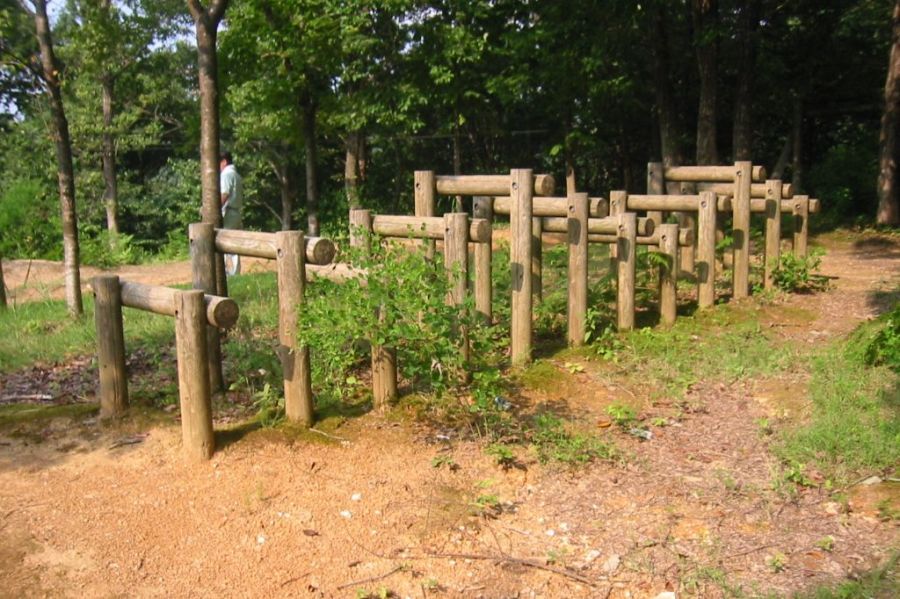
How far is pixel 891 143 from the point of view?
15.5m

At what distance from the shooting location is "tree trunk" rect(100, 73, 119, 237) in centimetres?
2364

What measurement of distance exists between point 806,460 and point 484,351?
2111mm

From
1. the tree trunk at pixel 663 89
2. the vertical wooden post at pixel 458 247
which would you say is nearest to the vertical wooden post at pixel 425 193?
the vertical wooden post at pixel 458 247

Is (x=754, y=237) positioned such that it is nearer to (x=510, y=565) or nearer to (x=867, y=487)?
(x=867, y=487)

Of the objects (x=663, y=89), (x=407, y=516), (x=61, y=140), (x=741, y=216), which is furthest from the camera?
(x=663, y=89)

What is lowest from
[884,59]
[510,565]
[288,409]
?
[510,565]

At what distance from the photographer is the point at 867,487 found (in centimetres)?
459

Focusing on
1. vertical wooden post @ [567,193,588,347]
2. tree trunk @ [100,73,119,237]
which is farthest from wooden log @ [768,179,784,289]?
tree trunk @ [100,73,119,237]

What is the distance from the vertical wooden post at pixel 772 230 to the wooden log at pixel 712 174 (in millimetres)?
185

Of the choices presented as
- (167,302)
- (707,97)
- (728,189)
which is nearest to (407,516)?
(167,302)

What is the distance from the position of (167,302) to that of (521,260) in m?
2.57

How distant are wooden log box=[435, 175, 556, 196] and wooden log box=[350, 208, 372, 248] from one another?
780 millimetres

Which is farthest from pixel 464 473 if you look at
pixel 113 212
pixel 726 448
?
pixel 113 212

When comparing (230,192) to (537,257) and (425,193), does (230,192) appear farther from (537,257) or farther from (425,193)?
(425,193)
